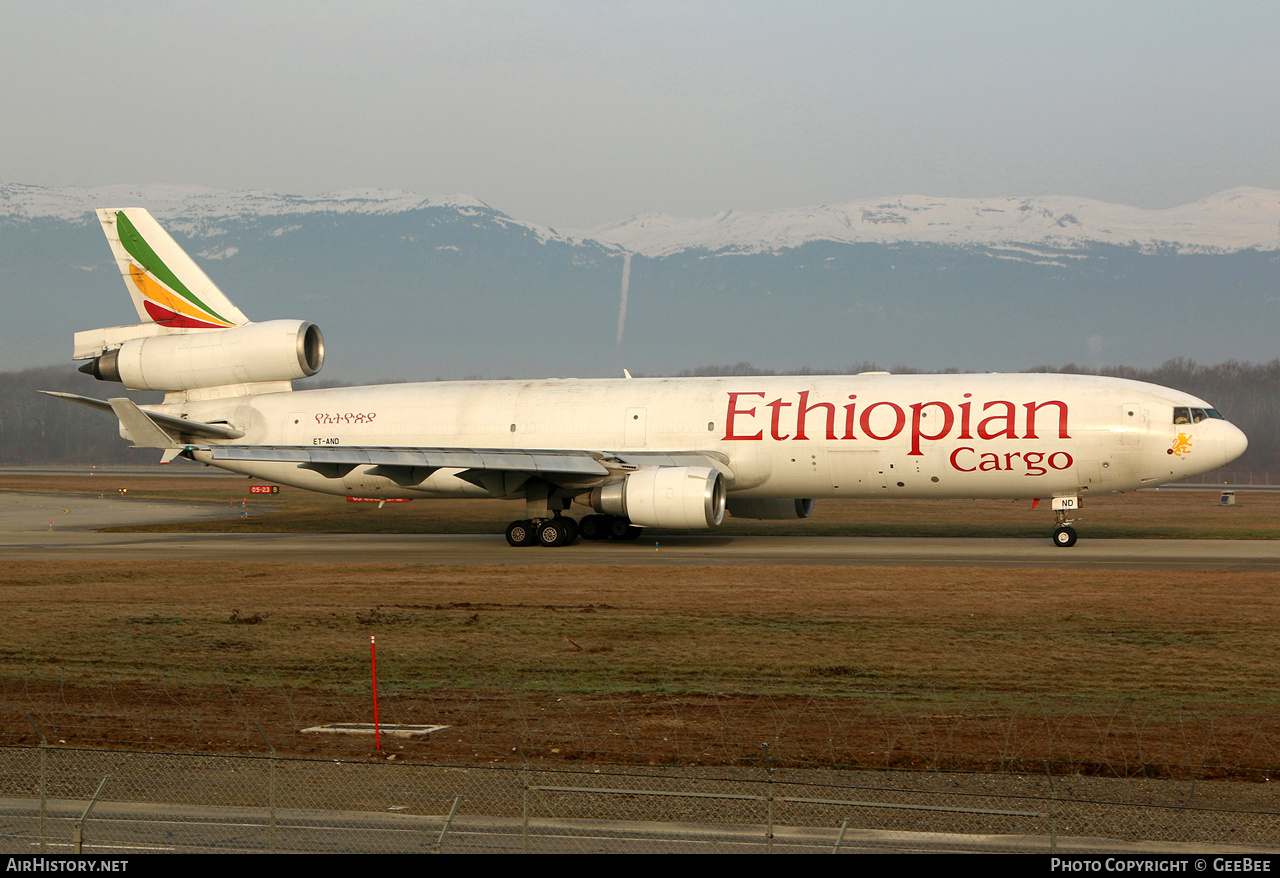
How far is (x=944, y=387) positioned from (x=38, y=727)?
976 inches

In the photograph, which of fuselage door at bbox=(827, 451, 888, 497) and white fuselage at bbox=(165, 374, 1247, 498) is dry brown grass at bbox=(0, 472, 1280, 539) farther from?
A: fuselage door at bbox=(827, 451, 888, 497)

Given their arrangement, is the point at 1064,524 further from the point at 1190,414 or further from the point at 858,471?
the point at 858,471

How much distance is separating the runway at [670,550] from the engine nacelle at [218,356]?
5.36 meters

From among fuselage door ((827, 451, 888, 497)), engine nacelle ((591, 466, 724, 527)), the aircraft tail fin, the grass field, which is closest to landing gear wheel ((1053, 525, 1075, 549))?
fuselage door ((827, 451, 888, 497))

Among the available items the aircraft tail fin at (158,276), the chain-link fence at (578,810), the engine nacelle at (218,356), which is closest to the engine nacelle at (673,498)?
the engine nacelle at (218,356)

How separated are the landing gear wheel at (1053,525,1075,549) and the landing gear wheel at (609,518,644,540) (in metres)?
12.5

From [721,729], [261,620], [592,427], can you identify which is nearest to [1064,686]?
[721,729]

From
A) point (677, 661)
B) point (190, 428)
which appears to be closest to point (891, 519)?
point (190, 428)

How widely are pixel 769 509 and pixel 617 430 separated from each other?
5.85 metres

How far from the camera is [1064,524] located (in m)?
30.3

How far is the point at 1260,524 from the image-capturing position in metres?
39.0

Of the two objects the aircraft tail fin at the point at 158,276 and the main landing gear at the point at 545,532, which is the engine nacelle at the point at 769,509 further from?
the aircraft tail fin at the point at 158,276

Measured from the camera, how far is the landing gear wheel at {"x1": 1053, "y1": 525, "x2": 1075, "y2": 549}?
2967cm
